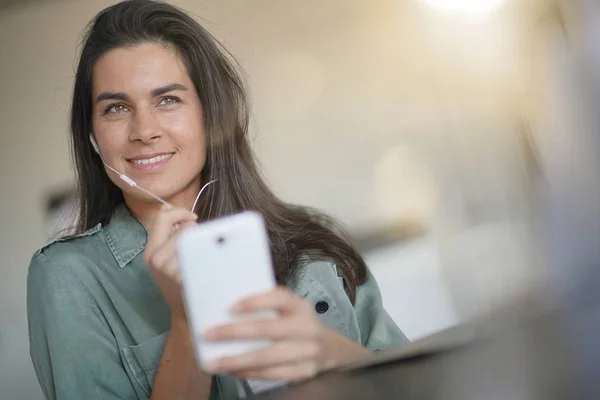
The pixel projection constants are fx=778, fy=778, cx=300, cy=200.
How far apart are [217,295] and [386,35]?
1.09ft

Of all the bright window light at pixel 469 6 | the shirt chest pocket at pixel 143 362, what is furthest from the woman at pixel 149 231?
the bright window light at pixel 469 6

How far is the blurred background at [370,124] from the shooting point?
0.64 metres

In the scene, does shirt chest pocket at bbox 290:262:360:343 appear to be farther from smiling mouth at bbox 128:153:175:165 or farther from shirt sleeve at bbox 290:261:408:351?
smiling mouth at bbox 128:153:175:165

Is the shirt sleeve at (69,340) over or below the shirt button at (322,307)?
over

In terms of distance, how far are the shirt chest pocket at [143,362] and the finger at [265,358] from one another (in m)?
0.14

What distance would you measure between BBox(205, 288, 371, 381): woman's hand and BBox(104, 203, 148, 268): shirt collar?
0.18 metres

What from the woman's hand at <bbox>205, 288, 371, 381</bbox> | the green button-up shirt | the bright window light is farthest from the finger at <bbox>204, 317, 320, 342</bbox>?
the bright window light

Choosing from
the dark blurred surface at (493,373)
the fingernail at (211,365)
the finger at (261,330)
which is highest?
the finger at (261,330)

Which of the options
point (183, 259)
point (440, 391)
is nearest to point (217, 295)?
point (183, 259)

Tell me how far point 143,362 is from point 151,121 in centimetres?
17

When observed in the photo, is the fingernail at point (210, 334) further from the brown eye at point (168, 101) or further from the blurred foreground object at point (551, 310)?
the brown eye at point (168, 101)

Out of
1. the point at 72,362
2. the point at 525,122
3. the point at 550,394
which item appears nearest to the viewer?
the point at 550,394

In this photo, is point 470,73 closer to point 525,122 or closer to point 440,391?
point 525,122

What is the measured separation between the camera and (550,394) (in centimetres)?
42
